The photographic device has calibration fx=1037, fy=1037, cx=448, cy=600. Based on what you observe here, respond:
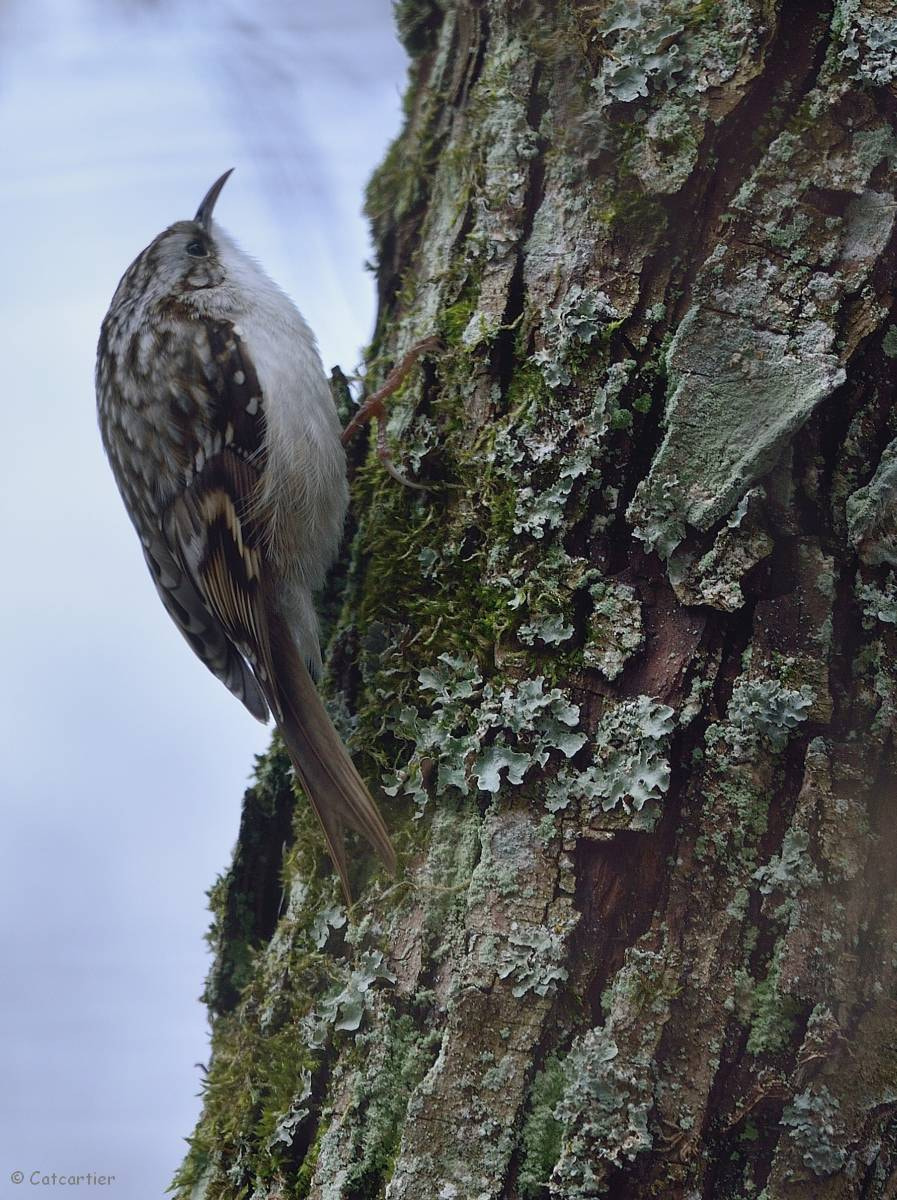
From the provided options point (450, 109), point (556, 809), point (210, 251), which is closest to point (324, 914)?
point (556, 809)

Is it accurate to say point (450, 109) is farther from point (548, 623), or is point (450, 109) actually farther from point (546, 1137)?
point (546, 1137)

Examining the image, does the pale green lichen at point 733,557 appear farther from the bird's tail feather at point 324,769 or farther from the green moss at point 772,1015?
the bird's tail feather at point 324,769

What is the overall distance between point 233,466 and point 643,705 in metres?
1.19

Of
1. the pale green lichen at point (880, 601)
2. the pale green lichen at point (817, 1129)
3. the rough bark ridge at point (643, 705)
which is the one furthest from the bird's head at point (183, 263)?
the pale green lichen at point (817, 1129)

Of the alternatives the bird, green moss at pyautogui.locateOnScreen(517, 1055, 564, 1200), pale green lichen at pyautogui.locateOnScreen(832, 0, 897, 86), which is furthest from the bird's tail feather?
pale green lichen at pyautogui.locateOnScreen(832, 0, 897, 86)

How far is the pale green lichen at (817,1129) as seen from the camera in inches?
43.7

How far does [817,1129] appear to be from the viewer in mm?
1116

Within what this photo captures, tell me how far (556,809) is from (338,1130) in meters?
0.50

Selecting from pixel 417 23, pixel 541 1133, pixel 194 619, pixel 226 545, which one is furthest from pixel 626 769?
pixel 417 23

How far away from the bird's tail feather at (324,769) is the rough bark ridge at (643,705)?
1.7 inches

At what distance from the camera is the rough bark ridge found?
45.7 inches

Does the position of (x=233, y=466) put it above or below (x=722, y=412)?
above

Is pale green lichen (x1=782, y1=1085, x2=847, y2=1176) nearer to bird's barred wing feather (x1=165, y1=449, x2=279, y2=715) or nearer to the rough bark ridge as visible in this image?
the rough bark ridge

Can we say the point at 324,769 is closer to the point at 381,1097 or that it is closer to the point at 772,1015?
the point at 381,1097
